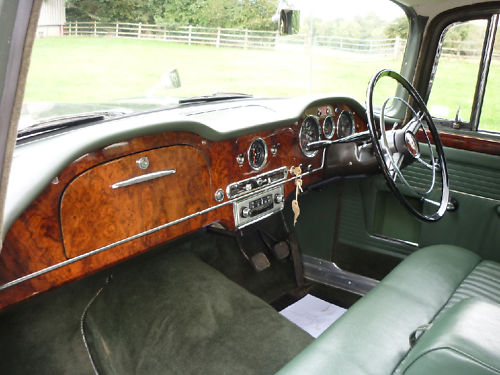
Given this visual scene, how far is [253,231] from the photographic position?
9.77ft

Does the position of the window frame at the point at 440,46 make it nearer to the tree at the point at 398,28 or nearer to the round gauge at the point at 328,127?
the tree at the point at 398,28

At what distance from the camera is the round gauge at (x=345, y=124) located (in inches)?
112

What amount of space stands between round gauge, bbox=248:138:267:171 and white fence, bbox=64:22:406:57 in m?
0.59

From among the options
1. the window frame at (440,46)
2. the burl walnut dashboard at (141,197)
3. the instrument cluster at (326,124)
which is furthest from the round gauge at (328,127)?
the window frame at (440,46)

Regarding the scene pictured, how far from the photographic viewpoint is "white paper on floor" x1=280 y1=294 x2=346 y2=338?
8.53 ft

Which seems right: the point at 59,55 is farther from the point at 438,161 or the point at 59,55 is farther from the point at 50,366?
the point at 438,161

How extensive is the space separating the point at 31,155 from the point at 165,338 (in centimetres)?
110

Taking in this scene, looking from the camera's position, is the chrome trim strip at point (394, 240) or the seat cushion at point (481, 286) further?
the chrome trim strip at point (394, 240)

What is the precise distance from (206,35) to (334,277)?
5.63ft

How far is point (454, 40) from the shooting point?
2.83 meters

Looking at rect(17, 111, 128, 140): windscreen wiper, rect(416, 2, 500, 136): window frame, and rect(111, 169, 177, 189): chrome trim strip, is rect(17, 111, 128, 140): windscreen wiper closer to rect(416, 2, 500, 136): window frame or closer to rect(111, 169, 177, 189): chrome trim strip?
rect(111, 169, 177, 189): chrome trim strip

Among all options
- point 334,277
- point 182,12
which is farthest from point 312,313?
point 182,12

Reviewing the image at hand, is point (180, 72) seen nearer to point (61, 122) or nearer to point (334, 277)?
point (61, 122)

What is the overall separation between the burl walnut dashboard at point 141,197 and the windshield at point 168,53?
305 mm
